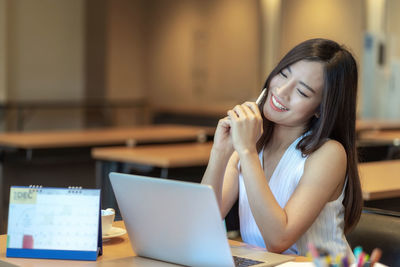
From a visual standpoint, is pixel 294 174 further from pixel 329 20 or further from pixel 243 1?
pixel 243 1

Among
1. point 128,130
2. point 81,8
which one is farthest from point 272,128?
point 81,8

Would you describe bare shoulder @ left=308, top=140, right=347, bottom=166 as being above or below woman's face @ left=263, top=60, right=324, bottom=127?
below

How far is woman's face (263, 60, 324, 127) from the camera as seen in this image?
1967 mm

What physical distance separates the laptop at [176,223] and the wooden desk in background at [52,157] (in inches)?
150

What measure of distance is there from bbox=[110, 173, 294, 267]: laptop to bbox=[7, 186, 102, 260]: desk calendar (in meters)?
0.09

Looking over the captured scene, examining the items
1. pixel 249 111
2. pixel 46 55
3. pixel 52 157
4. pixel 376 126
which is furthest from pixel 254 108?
pixel 46 55

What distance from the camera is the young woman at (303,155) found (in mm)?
1846

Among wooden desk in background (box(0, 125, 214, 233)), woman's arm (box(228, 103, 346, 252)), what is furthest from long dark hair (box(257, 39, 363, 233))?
wooden desk in background (box(0, 125, 214, 233))

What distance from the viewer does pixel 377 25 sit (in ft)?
29.8

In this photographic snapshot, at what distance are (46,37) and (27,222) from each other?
9.70 meters

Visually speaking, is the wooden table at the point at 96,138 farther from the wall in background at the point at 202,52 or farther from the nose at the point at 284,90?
the wall in background at the point at 202,52

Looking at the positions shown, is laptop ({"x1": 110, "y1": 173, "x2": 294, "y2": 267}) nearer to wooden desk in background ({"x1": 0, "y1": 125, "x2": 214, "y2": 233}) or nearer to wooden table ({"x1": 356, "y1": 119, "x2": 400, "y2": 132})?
wooden desk in background ({"x1": 0, "y1": 125, "x2": 214, "y2": 233})

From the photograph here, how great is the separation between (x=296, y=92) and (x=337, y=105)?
0.13 metres

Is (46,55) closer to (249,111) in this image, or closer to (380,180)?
(380,180)
